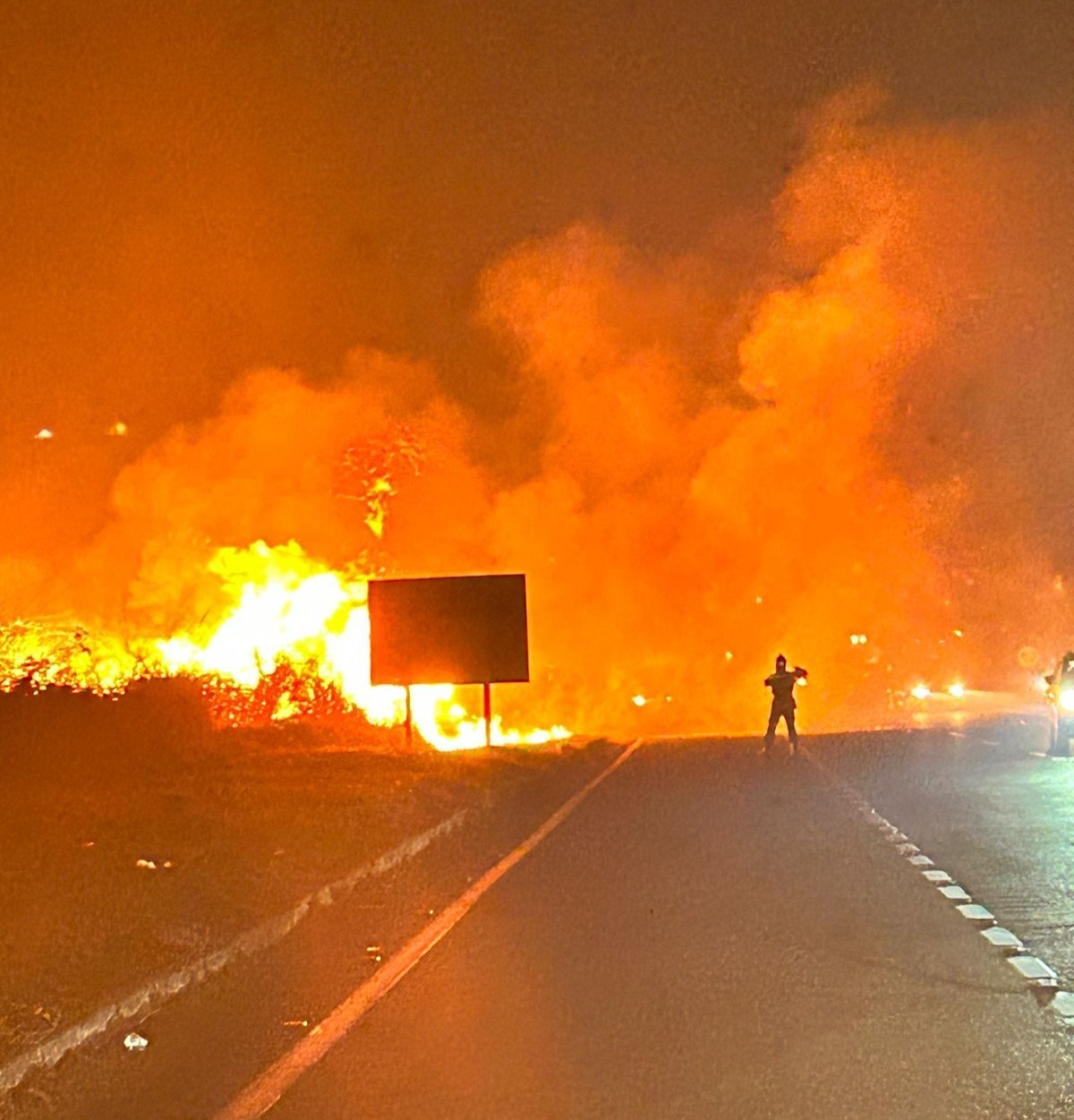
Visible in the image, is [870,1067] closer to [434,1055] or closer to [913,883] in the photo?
[434,1055]

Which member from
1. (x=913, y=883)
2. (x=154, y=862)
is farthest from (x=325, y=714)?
(x=913, y=883)

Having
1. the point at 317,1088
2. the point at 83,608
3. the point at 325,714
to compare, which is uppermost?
the point at 83,608

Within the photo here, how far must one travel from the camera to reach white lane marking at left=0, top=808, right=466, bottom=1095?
24.2 feet

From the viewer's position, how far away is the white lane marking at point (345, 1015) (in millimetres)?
6832

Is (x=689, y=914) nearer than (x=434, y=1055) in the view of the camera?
No

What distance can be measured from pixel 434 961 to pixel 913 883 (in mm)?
4463

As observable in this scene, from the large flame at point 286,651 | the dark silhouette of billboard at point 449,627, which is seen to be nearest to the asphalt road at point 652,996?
the dark silhouette of billboard at point 449,627

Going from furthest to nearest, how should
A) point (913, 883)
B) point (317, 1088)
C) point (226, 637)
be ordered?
point (226, 637) < point (913, 883) < point (317, 1088)

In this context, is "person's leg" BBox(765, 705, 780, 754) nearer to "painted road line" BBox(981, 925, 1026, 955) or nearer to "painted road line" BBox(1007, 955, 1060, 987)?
"painted road line" BBox(981, 925, 1026, 955)

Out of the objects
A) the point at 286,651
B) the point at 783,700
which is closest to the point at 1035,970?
the point at 783,700

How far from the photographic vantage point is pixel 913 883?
12812 millimetres

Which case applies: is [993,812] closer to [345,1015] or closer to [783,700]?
[345,1015]

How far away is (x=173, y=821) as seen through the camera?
17.0 m

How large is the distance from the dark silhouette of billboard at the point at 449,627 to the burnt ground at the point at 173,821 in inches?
63.9
